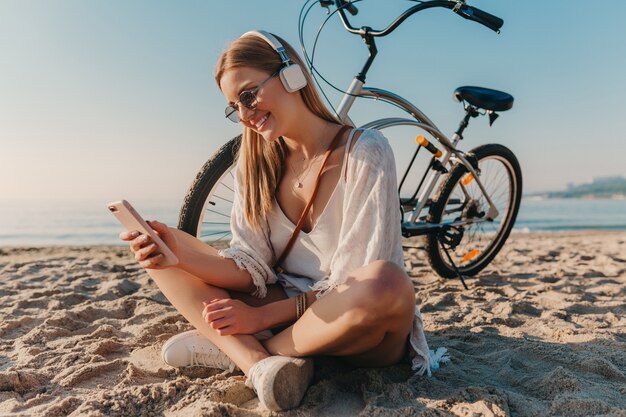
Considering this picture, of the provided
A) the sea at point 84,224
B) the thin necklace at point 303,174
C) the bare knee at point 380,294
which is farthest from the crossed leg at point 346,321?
the sea at point 84,224

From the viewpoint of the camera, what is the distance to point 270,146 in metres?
1.86

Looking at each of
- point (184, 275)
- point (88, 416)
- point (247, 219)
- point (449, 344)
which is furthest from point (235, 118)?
point (449, 344)

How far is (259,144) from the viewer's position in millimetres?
1864

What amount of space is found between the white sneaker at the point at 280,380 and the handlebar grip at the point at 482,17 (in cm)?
197

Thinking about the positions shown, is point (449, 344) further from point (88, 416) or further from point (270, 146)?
point (88, 416)

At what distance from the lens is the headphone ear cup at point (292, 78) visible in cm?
Result: 160

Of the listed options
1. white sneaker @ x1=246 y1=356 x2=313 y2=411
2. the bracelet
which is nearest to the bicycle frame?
the bracelet

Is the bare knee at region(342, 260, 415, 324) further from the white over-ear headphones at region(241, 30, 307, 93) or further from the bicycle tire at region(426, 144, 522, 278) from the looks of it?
the bicycle tire at region(426, 144, 522, 278)

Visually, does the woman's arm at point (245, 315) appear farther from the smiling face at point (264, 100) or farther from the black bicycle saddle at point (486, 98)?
the black bicycle saddle at point (486, 98)

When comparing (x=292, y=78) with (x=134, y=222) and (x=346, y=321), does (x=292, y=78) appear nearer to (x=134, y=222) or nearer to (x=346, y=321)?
(x=134, y=222)

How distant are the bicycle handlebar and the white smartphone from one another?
5.24 feet

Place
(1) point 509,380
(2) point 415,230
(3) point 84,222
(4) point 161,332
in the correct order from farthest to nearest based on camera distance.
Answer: (3) point 84,222 → (2) point 415,230 → (4) point 161,332 → (1) point 509,380

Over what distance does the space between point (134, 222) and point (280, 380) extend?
0.60m

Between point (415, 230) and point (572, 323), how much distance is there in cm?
94
